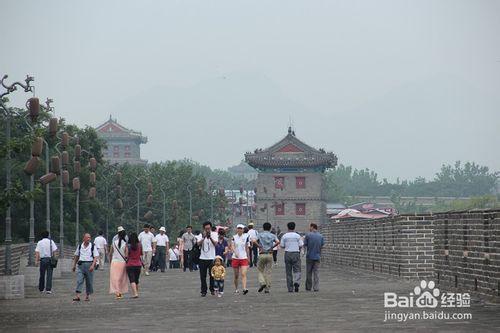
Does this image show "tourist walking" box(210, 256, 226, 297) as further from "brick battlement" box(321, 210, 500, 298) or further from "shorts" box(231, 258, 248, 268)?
"brick battlement" box(321, 210, 500, 298)

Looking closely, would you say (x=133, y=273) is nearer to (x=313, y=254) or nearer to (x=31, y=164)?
(x=313, y=254)

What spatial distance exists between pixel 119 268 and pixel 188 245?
17069 millimetres

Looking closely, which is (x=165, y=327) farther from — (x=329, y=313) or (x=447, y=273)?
(x=447, y=273)

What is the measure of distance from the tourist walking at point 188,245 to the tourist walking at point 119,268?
15.3 m

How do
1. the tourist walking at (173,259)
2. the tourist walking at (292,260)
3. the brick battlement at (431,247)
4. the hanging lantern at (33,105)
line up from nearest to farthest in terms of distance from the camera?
the brick battlement at (431,247)
the tourist walking at (292,260)
the hanging lantern at (33,105)
the tourist walking at (173,259)

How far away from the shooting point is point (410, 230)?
32.1 metres

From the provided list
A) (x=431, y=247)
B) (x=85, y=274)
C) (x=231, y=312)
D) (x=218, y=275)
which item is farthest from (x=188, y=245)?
(x=231, y=312)

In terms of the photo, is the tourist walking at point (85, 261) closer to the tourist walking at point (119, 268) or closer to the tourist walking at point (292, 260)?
the tourist walking at point (119, 268)

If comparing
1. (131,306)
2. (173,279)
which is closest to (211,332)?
(131,306)

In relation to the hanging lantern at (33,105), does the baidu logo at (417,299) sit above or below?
below

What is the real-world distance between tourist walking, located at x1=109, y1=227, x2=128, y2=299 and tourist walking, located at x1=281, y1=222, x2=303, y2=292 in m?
3.59

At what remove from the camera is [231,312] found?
2120 centimetres

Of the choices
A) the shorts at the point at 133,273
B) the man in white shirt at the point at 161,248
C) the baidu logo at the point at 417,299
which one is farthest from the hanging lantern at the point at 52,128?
the baidu logo at the point at 417,299

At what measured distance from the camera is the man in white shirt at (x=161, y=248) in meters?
43.3
